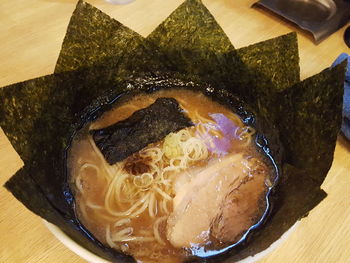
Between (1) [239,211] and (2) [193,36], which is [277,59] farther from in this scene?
(1) [239,211]

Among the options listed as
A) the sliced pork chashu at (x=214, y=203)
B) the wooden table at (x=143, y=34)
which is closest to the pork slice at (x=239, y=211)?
the sliced pork chashu at (x=214, y=203)

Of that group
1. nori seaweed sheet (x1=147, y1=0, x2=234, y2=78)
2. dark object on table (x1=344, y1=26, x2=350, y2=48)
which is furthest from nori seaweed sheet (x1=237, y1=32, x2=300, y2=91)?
dark object on table (x1=344, y1=26, x2=350, y2=48)

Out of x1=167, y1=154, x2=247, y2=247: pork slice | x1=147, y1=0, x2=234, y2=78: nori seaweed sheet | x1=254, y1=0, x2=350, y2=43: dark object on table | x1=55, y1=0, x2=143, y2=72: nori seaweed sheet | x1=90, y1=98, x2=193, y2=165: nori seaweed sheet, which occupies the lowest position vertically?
x1=167, y1=154, x2=247, y2=247: pork slice

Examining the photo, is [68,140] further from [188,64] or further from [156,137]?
[188,64]

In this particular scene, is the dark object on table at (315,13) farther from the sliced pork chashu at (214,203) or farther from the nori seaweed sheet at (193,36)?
the sliced pork chashu at (214,203)

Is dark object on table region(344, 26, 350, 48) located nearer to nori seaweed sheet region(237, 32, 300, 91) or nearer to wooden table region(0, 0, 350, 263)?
wooden table region(0, 0, 350, 263)

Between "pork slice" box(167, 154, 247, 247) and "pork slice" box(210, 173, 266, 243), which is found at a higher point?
"pork slice" box(167, 154, 247, 247)
